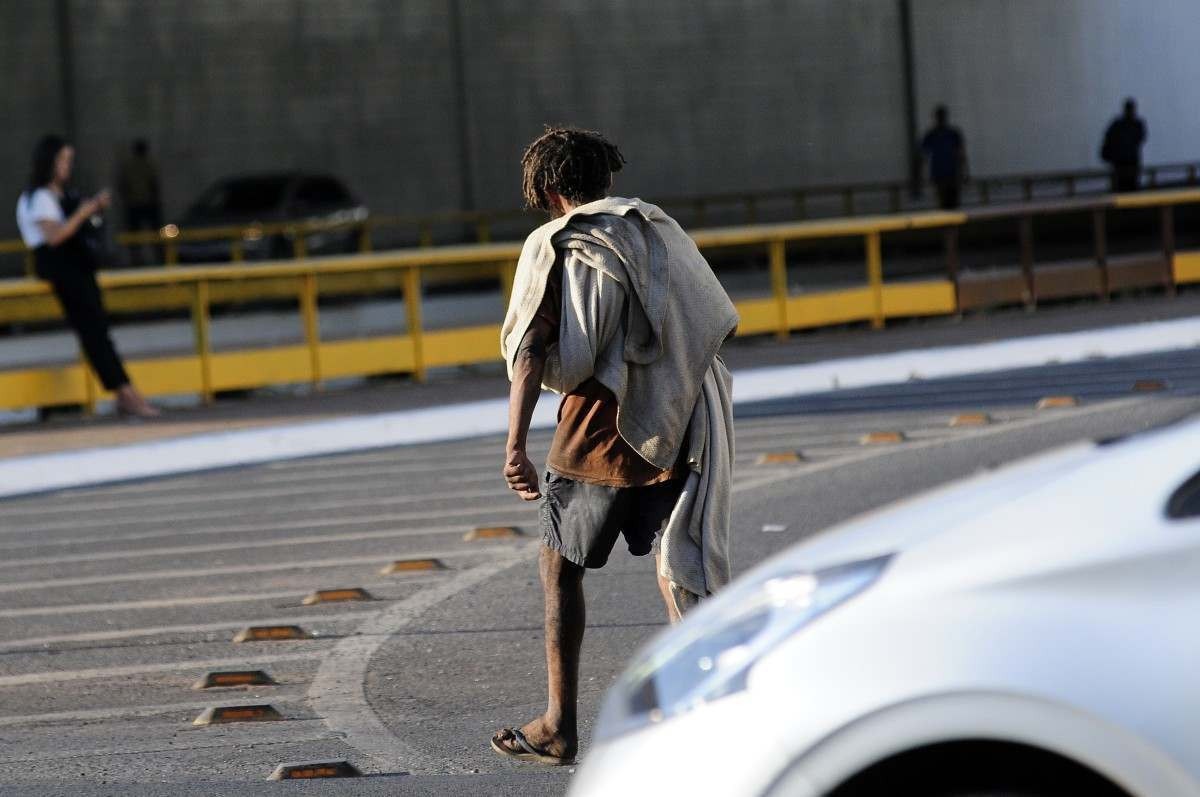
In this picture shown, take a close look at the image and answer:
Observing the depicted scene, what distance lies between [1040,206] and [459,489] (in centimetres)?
1061

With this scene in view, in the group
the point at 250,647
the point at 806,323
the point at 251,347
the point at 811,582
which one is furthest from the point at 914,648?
the point at 806,323

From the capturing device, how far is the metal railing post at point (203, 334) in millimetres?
15383

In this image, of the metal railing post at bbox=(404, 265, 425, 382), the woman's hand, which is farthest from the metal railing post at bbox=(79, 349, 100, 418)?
the metal railing post at bbox=(404, 265, 425, 382)

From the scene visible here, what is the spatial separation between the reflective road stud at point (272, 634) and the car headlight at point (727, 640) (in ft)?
13.6

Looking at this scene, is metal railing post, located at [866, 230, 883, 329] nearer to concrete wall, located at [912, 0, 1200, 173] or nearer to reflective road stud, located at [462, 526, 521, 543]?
reflective road stud, located at [462, 526, 521, 543]

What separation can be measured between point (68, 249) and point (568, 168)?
9476 millimetres

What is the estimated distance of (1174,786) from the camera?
2566 mm

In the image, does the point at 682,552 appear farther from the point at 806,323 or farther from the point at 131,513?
the point at 806,323

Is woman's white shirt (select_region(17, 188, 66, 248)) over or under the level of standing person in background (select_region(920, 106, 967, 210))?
over

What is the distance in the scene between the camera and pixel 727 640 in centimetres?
291

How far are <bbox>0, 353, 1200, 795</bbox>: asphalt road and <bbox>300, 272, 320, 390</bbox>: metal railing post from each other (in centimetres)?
339

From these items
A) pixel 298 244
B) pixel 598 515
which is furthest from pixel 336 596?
pixel 298 244

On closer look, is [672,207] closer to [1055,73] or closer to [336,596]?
[1055,73]

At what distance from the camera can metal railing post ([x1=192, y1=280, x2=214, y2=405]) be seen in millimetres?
15383
